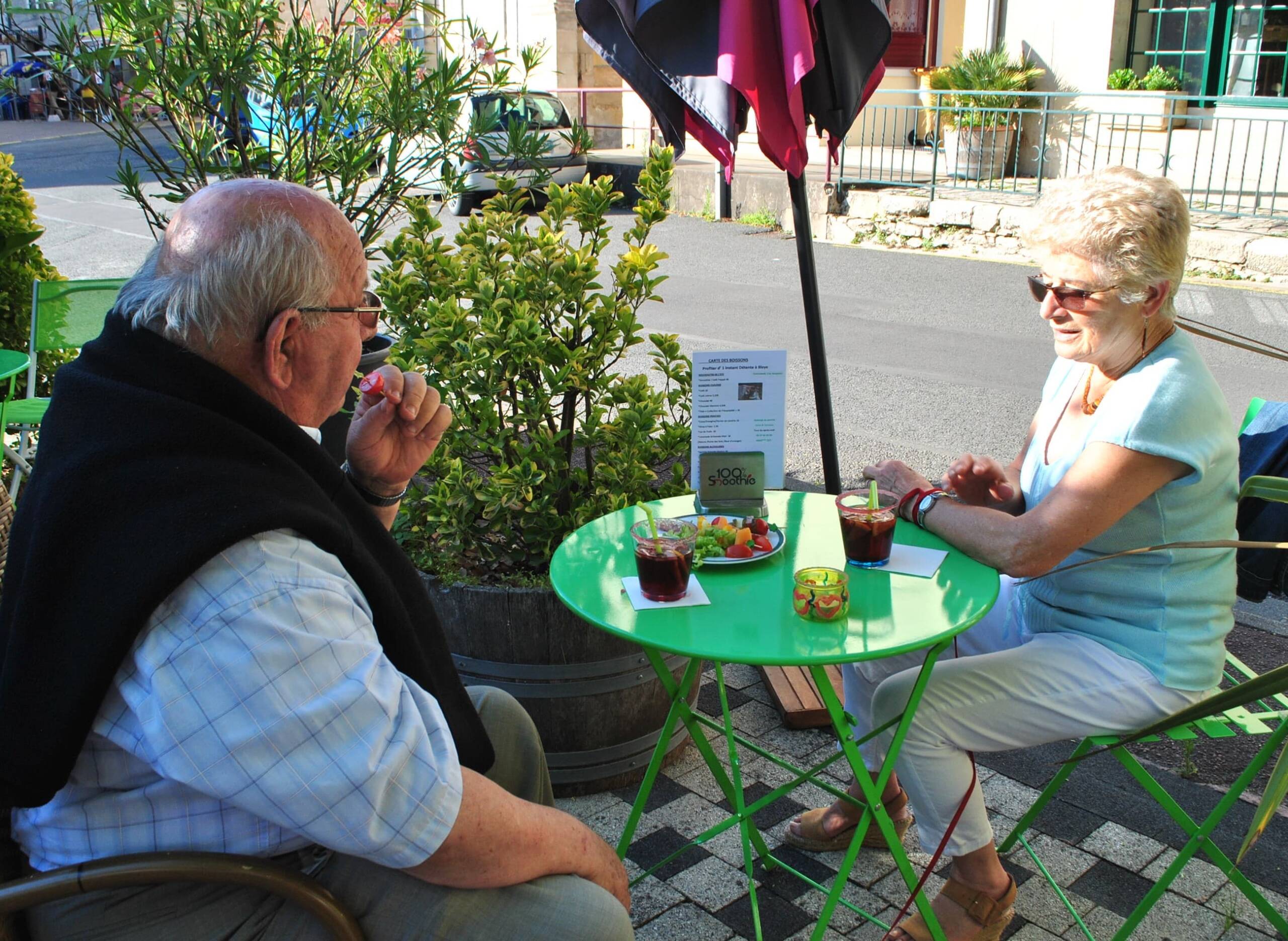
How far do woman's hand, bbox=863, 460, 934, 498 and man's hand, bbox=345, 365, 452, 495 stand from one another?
0.95 meters

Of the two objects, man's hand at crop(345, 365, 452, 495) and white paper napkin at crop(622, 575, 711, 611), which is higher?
man's hand at crop(345, 365, 452, 495)

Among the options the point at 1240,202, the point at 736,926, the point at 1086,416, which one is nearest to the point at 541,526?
the point at 736,926

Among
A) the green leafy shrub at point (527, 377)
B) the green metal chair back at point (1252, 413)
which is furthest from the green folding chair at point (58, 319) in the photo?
the green metal chair back at point (1252, 413)

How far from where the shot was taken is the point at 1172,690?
215 centimetres

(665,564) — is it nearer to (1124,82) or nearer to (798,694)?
(798,694)

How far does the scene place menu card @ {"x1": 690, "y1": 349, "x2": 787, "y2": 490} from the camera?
7.93ft

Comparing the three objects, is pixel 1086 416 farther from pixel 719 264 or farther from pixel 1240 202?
pixel 1240 202

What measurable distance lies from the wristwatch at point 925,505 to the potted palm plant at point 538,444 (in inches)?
27.6

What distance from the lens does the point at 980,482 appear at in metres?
2.60

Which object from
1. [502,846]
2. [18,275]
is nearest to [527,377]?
[502,846]

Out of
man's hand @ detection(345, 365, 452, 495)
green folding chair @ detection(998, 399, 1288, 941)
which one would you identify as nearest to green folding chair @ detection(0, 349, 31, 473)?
man's hand @ detection(345, 365, 452, 495)

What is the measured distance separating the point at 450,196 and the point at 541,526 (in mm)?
1668

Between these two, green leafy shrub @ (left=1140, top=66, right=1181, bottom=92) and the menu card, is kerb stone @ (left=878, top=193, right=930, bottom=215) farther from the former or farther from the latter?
the menu card

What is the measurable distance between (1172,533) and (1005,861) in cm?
90
